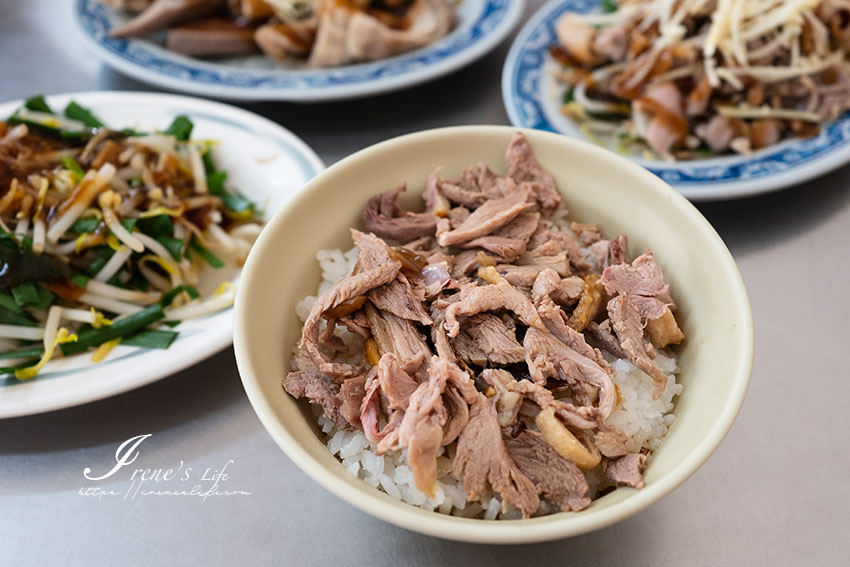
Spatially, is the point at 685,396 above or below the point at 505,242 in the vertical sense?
below

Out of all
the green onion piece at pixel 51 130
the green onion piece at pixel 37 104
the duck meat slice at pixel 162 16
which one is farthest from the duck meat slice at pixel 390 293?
the duck meat slice at pixel 162 16

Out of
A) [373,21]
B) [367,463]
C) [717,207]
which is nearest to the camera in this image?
[367,463]

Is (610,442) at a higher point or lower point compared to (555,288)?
lower

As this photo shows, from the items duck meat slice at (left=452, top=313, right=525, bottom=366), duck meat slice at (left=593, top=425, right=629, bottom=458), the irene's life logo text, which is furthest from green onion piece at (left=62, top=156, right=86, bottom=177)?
duck meat slice at (left=593, top=425, right=629, bottom=458)

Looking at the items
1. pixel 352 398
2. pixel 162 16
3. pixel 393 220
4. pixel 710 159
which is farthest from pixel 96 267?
pixel 710 159

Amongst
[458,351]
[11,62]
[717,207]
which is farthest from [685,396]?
[11,62]

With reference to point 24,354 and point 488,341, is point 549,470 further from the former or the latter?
point 24,354

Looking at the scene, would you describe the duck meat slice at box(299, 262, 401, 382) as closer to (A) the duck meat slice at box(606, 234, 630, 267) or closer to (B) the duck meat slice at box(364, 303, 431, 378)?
(B) the duck meat slice at box(364, 303, 431, 378)

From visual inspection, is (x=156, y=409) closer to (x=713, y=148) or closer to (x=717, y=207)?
(x=717, y=207)

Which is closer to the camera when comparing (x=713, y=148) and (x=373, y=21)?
(x=713, y=148)
